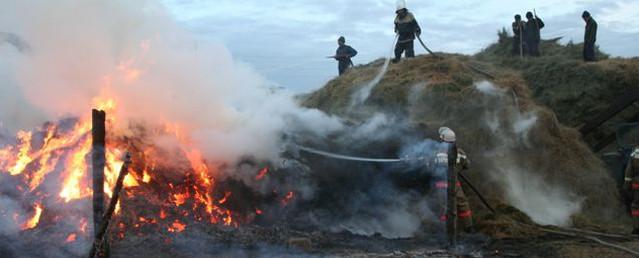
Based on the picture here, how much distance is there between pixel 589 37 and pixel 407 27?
540 centimetres

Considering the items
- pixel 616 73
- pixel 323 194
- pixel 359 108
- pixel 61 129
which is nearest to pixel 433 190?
pixel 323 194

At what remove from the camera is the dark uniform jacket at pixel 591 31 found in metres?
16.0

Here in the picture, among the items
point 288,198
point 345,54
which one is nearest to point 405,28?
point 345,54

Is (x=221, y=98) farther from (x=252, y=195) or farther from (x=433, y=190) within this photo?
(x=433, y=190)

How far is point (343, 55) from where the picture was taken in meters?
17.4

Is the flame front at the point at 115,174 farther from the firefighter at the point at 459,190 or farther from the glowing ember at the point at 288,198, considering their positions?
the firefighter at the point at 459,190

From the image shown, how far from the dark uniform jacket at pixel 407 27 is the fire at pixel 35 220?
9.78 m

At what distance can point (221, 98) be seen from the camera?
375 inches

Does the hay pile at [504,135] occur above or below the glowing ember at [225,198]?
above

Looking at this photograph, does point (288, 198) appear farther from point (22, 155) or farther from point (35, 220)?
point (22, 155)

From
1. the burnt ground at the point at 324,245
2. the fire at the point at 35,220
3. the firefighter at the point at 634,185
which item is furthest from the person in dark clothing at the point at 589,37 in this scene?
the fire at the point at 35,220

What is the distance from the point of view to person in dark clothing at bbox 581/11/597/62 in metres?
16.0

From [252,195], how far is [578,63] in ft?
36.5

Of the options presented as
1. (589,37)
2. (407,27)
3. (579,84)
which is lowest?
(579,84)
